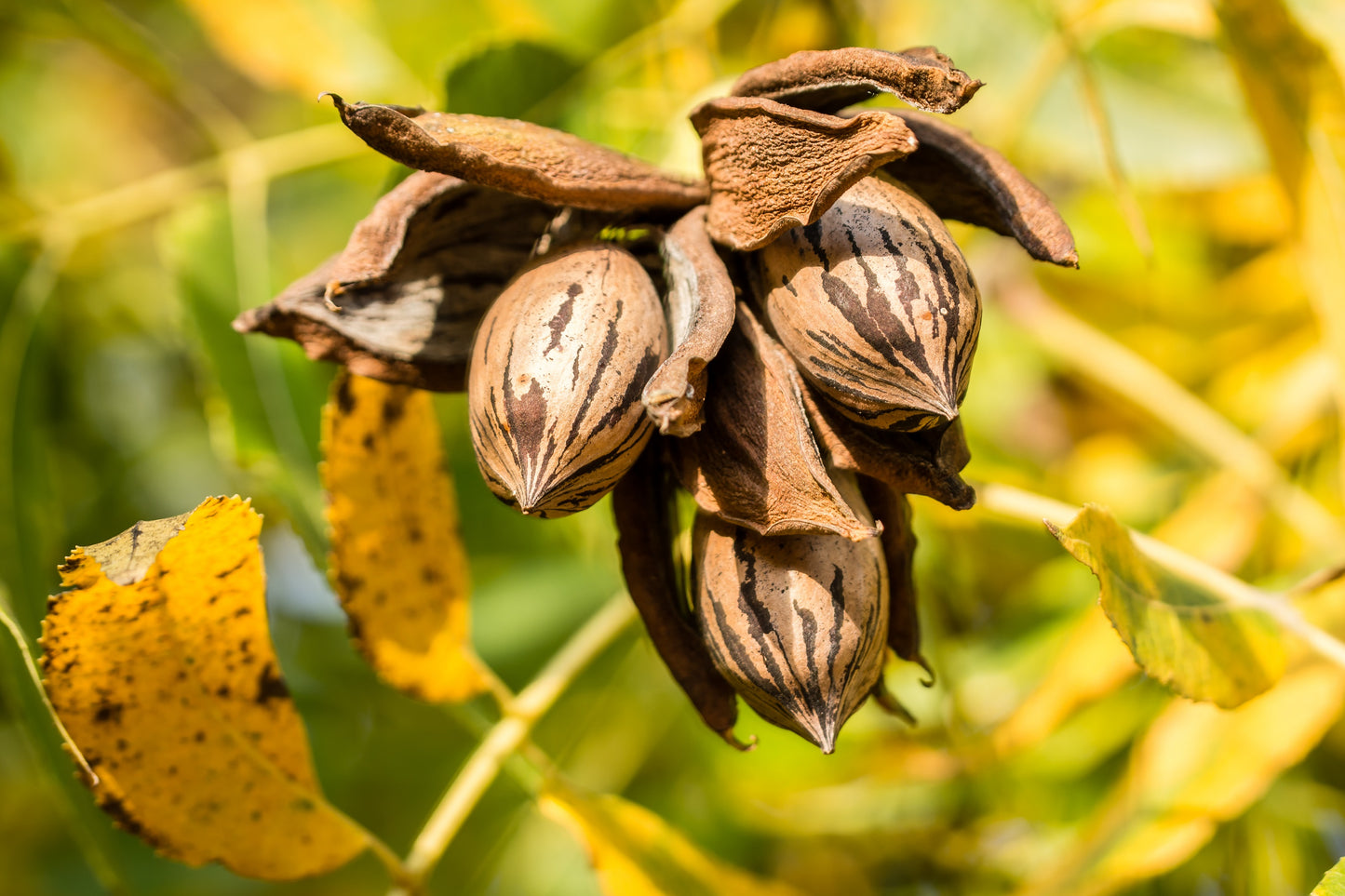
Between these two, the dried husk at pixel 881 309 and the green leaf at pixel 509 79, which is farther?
the green leaf at pixel 509 79

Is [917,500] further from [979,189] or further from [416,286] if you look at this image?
[416,286]

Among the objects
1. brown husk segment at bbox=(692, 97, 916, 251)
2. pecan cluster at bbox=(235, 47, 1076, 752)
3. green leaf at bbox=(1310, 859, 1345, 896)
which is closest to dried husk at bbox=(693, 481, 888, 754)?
pecan cluster at bbox=(235, 47, 1076, 752)

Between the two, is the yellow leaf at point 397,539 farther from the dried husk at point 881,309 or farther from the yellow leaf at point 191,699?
the dried husk at point 881,309

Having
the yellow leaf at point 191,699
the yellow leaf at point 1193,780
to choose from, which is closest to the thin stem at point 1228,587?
the yellow leaf at point 1193,780

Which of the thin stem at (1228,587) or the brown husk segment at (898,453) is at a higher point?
the brown husk segment at (898,453)

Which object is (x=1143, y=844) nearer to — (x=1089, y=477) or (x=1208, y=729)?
(x=1208, y=729)
